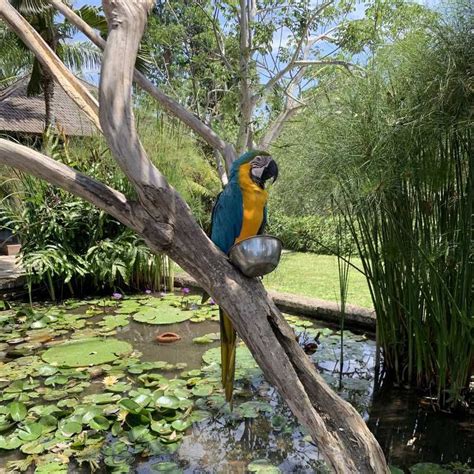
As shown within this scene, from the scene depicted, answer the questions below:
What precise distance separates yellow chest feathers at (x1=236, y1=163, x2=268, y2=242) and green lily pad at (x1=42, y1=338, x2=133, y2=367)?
5.26 ft

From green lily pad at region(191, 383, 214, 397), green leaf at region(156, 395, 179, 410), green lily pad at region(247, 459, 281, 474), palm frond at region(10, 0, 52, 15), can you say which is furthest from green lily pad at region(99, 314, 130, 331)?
palm frond at region(10, 0, 52, 15)

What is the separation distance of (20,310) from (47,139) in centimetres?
171

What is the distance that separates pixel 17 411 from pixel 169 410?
70 cm

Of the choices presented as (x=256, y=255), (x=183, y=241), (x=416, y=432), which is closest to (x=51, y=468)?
(x=183, y=241)

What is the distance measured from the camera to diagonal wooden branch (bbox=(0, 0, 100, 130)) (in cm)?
163

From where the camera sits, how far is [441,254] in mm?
1873

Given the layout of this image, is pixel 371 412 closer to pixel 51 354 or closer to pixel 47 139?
pixel 51 354

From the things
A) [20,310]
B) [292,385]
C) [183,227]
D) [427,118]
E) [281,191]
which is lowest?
[20,310]

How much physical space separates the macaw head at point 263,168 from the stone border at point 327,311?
2.01m

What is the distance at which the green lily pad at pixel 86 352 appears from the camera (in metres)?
2.65

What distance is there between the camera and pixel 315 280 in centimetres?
532

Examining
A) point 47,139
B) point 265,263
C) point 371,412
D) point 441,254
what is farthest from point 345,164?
point 47,139

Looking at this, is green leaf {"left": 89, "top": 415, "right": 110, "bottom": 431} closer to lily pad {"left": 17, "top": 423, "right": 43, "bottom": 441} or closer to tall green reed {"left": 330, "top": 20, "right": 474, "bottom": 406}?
→ lily pad {"left": 17, "top": 423, "right": 43, "bottom": 441}

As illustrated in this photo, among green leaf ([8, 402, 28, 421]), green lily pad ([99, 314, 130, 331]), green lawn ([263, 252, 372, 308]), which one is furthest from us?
green lawn ([263, 252, 372, 308])
